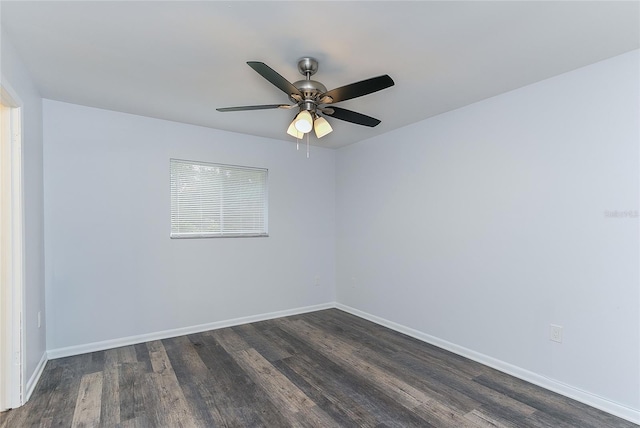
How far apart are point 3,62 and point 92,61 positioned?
49 centimetres

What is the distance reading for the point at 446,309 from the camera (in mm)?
3303

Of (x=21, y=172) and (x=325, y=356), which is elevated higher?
(x=21, y=172)

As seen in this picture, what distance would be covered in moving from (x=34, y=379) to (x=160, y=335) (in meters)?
1.12

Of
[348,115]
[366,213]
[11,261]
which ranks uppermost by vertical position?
[348,115]

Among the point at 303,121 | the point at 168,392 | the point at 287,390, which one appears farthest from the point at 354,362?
the point at 303,121

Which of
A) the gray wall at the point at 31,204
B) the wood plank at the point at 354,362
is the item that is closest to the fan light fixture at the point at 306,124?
the gray wall at the point at 31,204

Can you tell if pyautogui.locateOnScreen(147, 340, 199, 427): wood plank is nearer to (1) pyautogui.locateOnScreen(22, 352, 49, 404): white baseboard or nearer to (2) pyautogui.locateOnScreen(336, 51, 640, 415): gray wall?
(1) pyautogui.locateOnScreen(22, 352, 49, 404): white baseboard

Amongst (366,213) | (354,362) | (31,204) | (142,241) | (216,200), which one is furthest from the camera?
(366,213)

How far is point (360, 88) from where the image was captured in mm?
1996

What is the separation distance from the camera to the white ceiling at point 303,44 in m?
1.74

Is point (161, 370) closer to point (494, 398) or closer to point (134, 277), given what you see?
point (134, 277)

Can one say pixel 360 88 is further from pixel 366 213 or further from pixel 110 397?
pixel 110 397

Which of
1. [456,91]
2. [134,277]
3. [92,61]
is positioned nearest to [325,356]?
[134,277]

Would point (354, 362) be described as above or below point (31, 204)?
below
